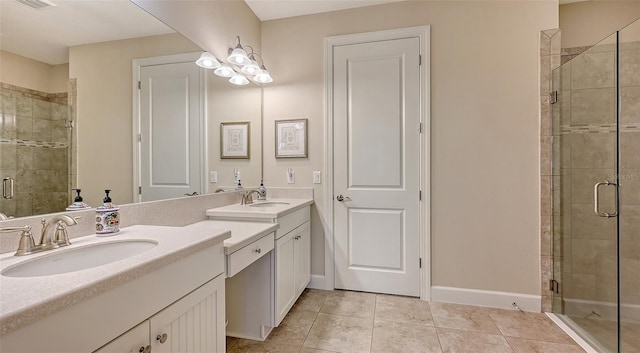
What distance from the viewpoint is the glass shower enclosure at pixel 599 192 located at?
1.69 meters

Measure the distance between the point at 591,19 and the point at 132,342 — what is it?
12.3ft

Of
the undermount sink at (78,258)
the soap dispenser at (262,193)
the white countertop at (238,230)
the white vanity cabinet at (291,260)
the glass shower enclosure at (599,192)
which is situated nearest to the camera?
the undermount sink at (78,258)

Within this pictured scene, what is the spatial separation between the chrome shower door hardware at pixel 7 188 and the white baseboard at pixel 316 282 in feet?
6.98

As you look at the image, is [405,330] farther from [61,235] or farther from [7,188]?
[7,188]

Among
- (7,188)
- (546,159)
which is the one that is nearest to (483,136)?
(546,159)

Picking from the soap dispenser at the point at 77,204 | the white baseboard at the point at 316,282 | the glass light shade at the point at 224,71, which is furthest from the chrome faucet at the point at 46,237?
the white baseboard at the point at 316,282

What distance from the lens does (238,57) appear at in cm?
214

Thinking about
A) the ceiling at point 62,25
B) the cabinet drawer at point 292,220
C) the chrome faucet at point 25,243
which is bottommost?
the cabinet drawer at point 292,220

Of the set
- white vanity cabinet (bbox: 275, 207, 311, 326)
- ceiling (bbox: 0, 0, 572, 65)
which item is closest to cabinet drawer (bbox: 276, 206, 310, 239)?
white vanity cabinet (bbox: 275, 207, 311, 326)

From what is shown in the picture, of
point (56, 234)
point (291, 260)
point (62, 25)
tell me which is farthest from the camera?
point (291, 260)

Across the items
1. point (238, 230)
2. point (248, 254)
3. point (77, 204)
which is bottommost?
point (248, 254)

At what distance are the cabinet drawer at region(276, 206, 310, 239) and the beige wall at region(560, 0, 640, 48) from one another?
8.89ft

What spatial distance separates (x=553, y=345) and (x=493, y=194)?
1.06 meters

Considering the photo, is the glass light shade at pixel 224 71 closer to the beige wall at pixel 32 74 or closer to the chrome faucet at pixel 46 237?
the beige wall at pixel 32 74
